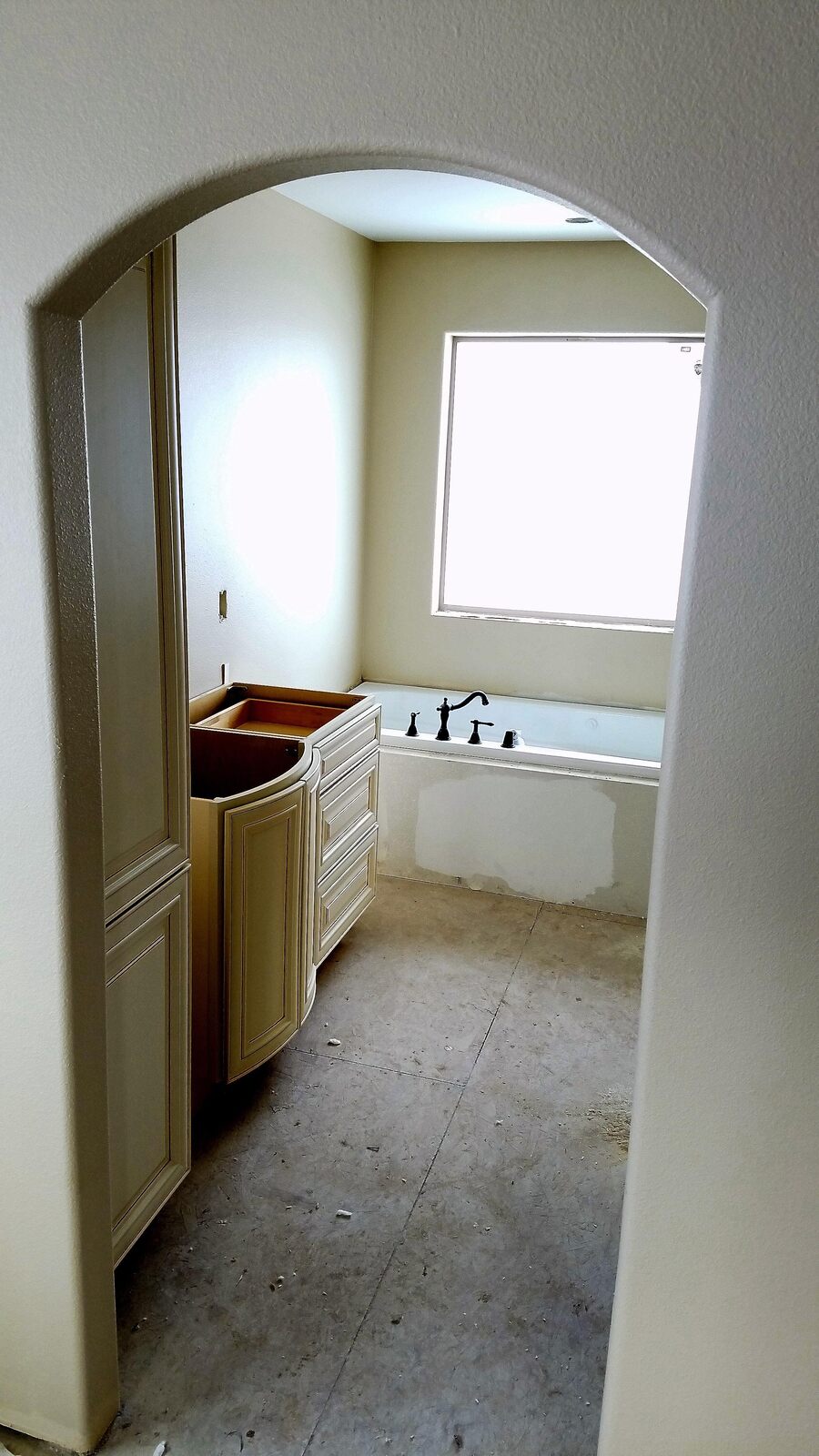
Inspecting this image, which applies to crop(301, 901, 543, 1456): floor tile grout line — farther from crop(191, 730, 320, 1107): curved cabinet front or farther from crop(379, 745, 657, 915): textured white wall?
crop(379, 745, 657, 915): textured white wall

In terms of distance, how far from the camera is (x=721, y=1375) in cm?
145

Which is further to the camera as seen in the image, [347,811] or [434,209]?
[434,209]

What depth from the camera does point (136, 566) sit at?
74.0 inches

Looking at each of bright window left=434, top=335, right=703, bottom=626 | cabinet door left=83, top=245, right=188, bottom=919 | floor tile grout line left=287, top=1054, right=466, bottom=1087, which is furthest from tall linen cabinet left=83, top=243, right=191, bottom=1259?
bright window left=434, top=335, right=703, bottom=626

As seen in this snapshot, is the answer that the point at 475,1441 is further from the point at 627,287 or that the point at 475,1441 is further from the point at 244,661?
the point at 627,287

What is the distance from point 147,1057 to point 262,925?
0.63 m

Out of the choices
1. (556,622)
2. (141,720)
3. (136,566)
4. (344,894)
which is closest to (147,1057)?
(141,720)

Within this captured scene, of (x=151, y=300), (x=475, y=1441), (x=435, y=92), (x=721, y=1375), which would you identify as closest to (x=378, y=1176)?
(x=475, y=1441)

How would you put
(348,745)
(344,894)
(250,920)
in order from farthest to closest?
(344,894) < (348,745) < (250,920)

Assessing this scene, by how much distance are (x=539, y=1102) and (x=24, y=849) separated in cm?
177

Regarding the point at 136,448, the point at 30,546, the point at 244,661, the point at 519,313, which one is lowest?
the point at 244,661

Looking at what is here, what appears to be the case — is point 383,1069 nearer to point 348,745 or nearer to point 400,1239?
point 400,1239

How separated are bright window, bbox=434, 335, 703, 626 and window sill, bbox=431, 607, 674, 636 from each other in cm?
2

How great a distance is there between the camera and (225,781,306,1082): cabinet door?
2.56 metres
